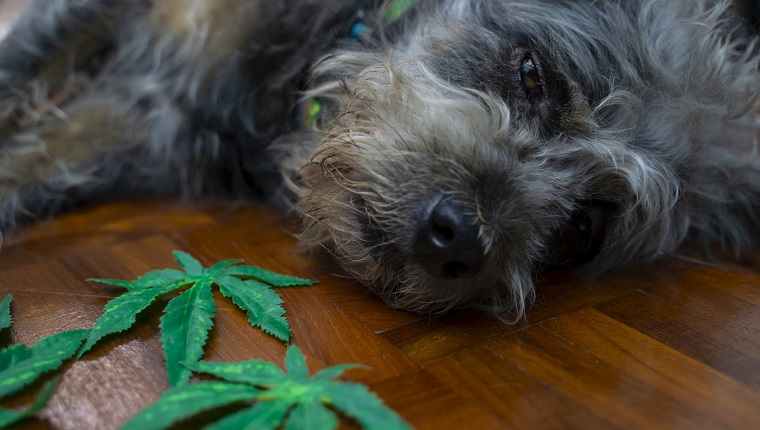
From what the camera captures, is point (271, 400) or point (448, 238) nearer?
point (271, 400)

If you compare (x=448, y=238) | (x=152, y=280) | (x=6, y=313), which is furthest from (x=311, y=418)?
A: (x=6, y=313)

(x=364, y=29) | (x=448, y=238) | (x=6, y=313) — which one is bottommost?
(x=6, y=313)

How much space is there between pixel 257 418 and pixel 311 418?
0.09 metres

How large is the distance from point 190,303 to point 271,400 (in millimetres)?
408

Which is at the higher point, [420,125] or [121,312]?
[420,125]

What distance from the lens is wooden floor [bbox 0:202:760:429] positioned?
1282 mm

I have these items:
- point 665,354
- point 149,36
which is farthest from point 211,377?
point 149,36

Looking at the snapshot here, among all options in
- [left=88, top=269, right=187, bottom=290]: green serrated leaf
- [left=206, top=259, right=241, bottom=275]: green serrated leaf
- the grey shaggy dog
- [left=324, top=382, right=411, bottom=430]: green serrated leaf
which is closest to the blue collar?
the grey shaggy dog

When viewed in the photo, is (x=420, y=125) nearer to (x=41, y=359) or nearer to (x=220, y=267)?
(x=220, y=267)

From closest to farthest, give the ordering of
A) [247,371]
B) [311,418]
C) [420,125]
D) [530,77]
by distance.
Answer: [311,418] → [247,371] → [420,125] → [530,77]

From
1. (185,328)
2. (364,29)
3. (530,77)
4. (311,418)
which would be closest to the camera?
(311,418)

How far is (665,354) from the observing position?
1.52 metres

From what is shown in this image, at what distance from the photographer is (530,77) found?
181 cm

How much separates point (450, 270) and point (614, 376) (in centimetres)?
41
